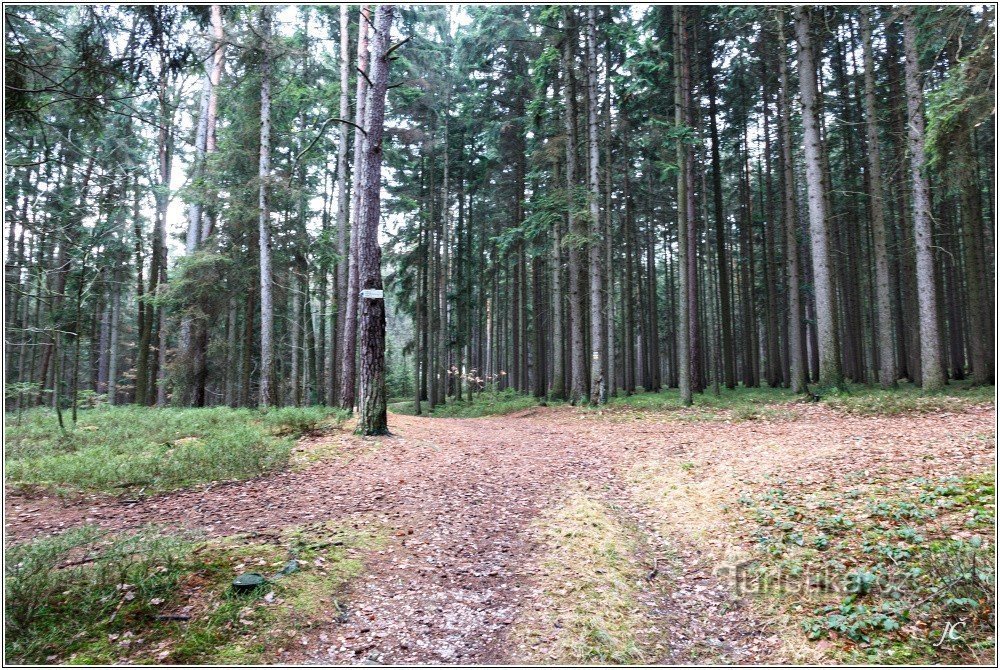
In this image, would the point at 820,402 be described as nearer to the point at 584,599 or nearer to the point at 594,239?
the point at 594,239

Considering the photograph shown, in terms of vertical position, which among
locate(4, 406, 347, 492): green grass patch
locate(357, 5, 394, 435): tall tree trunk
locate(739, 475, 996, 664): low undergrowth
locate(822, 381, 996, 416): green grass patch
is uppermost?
locate(357, 5, 394, 435): tall tree trunk

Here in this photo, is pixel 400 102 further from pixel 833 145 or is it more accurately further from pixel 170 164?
pixel 833 145

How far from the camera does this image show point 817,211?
13.3 metres

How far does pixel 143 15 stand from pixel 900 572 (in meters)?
8.11

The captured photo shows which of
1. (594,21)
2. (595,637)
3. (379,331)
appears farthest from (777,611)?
(594,21)

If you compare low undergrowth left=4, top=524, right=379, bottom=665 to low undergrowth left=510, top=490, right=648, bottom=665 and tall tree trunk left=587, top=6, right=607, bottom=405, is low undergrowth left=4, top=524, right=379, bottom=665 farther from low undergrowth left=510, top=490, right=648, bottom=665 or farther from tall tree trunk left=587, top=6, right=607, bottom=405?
tall tree trunk left=587, top=6, right=607, bottom=405

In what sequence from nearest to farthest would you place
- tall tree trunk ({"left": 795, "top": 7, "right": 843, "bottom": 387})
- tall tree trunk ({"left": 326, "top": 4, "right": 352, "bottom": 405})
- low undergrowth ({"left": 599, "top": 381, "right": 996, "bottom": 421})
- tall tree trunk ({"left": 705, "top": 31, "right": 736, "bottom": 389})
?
low undergrowth ({"left": 599, "top": 381, "right": 996, "bottom": 421}) → tall tree trunk ({"left": 795, "top": 7, "right": 843, "bottom": 387}) → tall tree trunk ({"left": 326, "top": 4, "right": 352, "bottom": 405}) → tall tree trunk ({"left": 705, "top": 31, "right": 736, "bottom": 389})

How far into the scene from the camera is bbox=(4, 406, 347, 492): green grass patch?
6106mm

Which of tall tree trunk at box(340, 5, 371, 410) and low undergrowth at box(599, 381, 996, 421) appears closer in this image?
low undergrowth at box(599, 381, 996, 421)

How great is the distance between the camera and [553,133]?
18.8 m

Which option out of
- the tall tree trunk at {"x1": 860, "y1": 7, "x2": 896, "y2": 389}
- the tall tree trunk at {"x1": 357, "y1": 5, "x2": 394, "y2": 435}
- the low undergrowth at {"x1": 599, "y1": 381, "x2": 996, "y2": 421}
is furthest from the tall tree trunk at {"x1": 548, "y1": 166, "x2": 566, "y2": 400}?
the tall tree trunk at {"x1": 860, "y1": 7, "x2": 896, "y2": 389}

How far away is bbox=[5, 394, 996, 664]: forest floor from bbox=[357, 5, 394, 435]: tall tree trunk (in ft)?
4.62

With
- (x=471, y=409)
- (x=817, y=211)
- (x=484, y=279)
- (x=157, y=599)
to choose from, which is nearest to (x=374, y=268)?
(x=157, y=599)

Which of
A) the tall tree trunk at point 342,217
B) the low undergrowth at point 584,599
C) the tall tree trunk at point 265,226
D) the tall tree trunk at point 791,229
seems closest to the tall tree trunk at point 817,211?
the tall tree trunk at point 791,229
